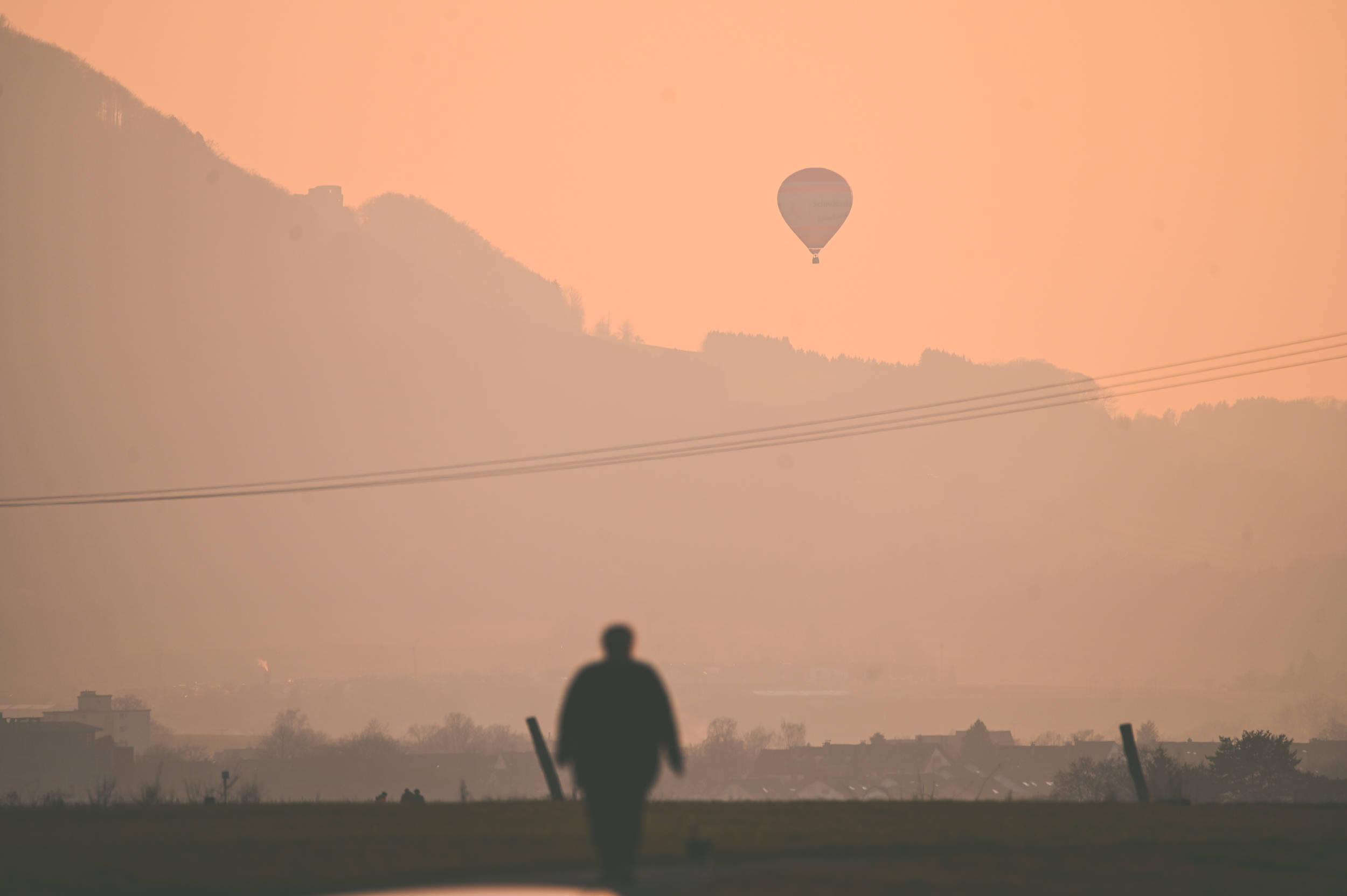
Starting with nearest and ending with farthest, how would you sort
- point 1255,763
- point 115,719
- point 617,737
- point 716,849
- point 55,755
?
point 617,737
point 716,849
point 1255,763
point 55,755
point 115,719

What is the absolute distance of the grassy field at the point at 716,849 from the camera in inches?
567

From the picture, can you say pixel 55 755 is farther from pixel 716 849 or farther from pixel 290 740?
pixel 716 849

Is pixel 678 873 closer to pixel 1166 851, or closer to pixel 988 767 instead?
pixel 1166 851

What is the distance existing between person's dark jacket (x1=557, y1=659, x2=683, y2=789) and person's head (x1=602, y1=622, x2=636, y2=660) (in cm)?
5

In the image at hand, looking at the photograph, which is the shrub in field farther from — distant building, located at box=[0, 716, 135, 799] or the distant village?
distant building, located at box=[0, 716, 135, 799]

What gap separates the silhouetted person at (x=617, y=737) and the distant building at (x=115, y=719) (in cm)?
13720

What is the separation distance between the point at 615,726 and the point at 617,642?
2.37 feet

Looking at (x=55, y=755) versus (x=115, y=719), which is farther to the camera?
(x=115, y=719)

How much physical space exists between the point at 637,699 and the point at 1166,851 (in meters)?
7.42

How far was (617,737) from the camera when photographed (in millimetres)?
13305

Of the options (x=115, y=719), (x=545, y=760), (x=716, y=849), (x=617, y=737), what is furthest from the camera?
(x=115, y=719)

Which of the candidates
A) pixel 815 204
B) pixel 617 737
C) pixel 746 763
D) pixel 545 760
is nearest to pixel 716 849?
pixel 617 737

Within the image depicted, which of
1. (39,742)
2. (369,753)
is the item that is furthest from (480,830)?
(39,742)

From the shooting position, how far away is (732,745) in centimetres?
9794
